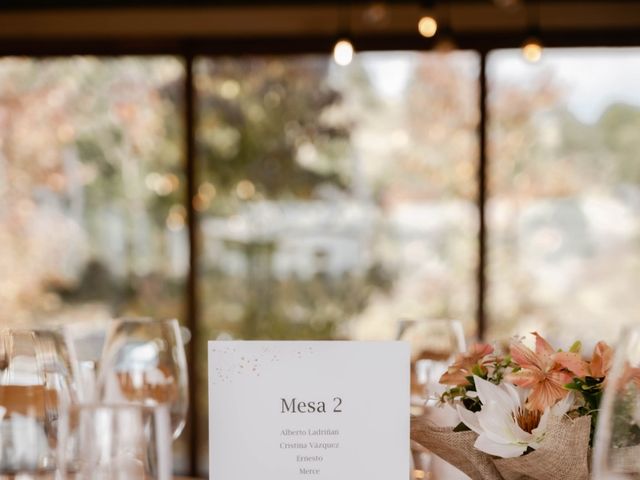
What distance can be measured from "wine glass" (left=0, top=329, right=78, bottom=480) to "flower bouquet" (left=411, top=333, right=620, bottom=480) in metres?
0.43

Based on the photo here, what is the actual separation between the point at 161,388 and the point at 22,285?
342 centimetres

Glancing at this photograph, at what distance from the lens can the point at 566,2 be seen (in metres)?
4.05

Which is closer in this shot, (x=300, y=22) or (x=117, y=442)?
(x=117, y=442)

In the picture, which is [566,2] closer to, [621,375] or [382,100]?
[382,100]

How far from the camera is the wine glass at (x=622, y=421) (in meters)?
0.70

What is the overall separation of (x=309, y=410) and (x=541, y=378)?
286 millimetres

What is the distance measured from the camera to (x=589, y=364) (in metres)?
0.96

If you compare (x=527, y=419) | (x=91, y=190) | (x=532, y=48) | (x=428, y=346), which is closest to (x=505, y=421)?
(x=527, y=419)

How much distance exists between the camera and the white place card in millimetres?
915

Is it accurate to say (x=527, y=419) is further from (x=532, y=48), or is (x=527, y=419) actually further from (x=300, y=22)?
(x=300, y=22)

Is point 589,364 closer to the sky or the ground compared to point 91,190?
closer to the ground

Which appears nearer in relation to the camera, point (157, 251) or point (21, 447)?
point (21, 447)

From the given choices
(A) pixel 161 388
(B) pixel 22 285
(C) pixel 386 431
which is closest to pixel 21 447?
(A) pixel 161 388

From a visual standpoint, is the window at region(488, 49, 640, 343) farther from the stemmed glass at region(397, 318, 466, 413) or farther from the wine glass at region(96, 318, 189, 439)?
the wine glass at region(96, 318, 189, 439)
